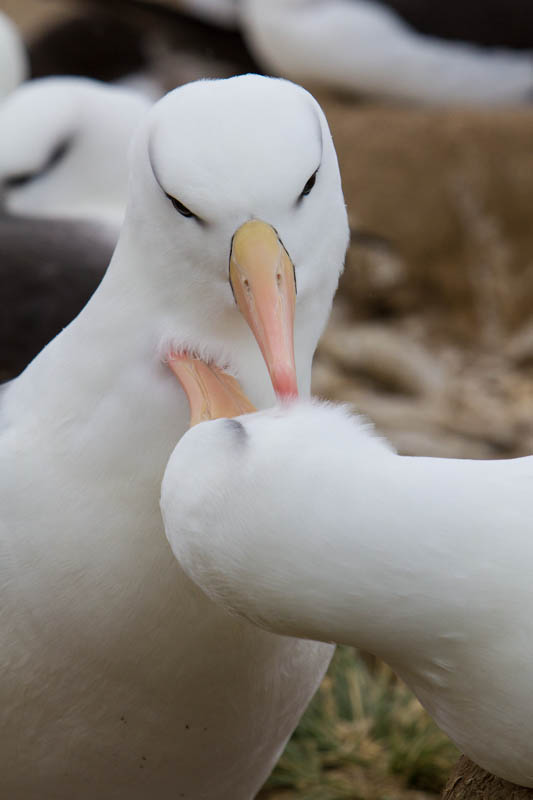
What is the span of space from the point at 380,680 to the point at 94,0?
432 cm

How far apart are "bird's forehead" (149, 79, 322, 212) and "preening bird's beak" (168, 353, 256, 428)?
247mm

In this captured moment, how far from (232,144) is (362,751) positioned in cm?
208

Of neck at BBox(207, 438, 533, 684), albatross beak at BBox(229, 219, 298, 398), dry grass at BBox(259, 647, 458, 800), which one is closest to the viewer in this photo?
neck at BBox(207, 438, 533, 684)

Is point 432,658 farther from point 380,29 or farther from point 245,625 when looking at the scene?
point 380,29

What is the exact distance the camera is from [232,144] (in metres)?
1.69

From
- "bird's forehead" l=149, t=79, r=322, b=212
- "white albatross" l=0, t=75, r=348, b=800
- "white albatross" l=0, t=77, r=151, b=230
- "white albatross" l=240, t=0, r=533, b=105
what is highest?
"bird's forehead" l=149, t=79, r=322, b=212

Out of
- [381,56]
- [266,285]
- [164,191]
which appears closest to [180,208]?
[164,191]

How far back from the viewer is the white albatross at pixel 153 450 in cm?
171

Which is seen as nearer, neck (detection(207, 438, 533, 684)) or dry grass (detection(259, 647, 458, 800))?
neck (detection(207, 438, 533, 684))

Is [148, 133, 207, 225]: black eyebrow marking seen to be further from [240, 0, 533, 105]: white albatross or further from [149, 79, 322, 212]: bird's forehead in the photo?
[240, 0, 533, 105]: white albatross

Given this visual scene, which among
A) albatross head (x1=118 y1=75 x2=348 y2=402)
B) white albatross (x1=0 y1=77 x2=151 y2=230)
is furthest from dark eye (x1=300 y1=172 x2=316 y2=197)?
white albatross (x1=0 y1=77 x2=151 y2=230)

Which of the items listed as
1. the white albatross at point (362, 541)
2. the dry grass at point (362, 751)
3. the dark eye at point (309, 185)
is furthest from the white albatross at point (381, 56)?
the white albatross at point (362, 541)

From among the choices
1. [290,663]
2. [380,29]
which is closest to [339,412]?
[290,663]

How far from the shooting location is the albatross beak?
1.68m
